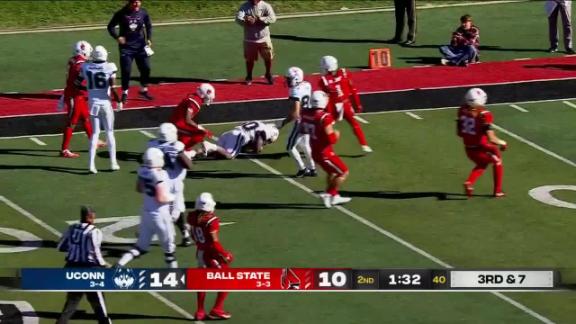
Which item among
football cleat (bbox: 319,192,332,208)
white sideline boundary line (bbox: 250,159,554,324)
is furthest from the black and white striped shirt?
football cleat (bbox: 319,192,332,208)

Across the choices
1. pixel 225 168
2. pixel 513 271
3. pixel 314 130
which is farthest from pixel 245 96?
pixel 513 271

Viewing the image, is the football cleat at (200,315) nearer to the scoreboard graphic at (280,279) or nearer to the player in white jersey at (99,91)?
the scoreboard graphic at (280,279)

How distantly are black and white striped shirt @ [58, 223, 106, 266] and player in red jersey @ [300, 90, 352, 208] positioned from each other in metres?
6.71

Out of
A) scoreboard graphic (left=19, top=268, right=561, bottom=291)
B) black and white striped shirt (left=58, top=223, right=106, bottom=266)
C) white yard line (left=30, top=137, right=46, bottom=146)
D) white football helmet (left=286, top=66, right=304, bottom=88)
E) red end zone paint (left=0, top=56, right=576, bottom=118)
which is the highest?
white football helmet (left=286, top=66, right=304, bottom=88)

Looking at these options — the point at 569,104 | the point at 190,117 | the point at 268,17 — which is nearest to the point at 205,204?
the point at 190,117

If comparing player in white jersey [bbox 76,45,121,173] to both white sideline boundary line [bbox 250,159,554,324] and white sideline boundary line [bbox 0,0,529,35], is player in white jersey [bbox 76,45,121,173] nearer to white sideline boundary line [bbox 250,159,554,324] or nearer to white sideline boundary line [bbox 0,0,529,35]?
white sideline boundary line [bbox 250,159,554,324]

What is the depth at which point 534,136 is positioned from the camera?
34.7 m

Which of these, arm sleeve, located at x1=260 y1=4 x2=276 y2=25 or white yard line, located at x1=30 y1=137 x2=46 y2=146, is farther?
arm sleeve, located at x1=260 y1=4 x2=276 y2=25

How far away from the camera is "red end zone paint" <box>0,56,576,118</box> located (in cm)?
3619

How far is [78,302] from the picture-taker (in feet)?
78.2

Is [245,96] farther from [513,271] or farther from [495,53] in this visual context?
[513,271]

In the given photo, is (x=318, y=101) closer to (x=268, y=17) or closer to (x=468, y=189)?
(x=468, y=189)

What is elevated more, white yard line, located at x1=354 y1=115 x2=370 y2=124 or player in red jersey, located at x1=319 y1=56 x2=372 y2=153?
player in red jersey, located at x1=319 y1=56 x2=372 y2=153

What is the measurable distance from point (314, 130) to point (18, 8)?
1697cm
